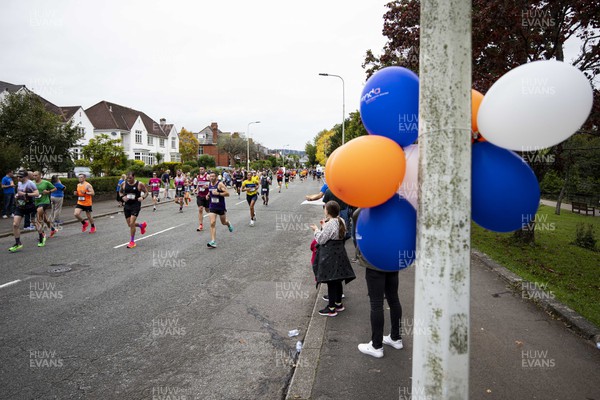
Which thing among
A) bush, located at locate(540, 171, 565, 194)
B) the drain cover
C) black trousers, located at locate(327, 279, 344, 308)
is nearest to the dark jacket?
black trousers, located at locate(327, 279, 344, 308)

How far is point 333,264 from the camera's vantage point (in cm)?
501

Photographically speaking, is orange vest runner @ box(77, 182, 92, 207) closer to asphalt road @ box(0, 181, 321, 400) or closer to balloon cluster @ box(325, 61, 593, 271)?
asphalt road @ box(0, 181, 321, 400)

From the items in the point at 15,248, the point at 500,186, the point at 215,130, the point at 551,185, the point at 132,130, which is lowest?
the point at 15,248

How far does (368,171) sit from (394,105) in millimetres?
553

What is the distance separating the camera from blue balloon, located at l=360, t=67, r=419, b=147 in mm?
2389

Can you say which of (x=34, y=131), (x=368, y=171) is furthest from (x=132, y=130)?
(x=368, y=171)

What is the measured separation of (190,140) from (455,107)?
229ft

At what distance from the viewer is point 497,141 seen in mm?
1989

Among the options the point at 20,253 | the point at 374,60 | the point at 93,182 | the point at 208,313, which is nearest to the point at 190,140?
the point at 93,182

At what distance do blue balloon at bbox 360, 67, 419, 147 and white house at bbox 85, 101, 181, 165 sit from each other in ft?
157

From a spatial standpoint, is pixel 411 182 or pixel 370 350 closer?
pixel 411 182

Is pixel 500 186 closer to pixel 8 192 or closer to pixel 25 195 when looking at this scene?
pixel 25 195

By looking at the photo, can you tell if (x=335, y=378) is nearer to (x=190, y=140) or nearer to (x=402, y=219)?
(x=402, y=219)

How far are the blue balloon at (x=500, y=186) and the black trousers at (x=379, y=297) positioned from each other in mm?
1854
